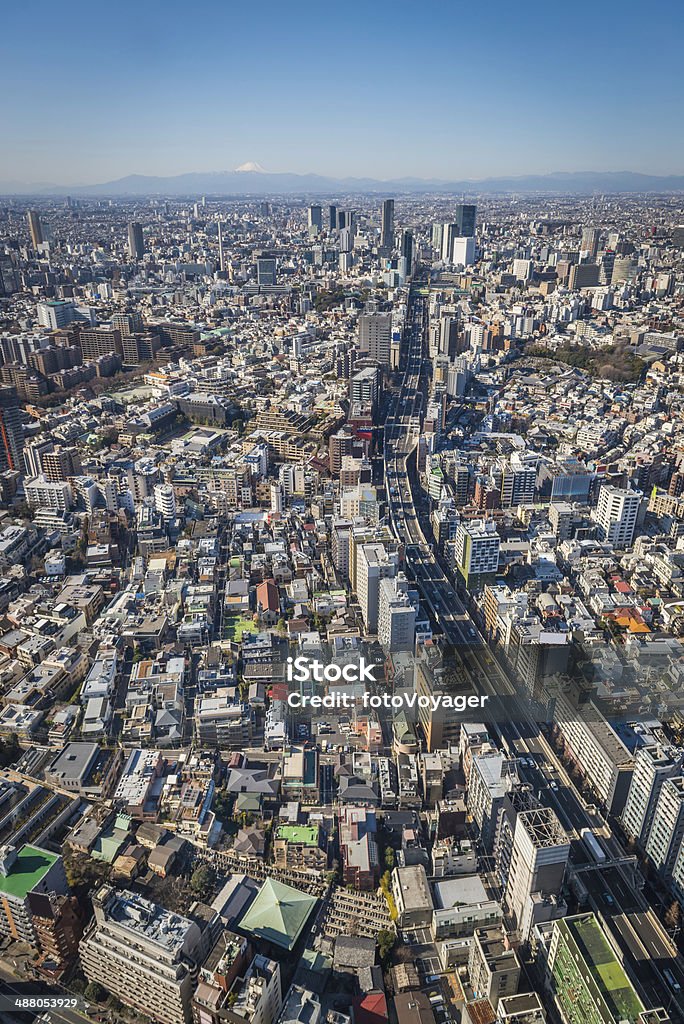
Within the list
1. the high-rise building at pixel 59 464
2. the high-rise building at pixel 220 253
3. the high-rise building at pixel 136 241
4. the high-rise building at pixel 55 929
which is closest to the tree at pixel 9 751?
the high-rise building at pixel 55 929

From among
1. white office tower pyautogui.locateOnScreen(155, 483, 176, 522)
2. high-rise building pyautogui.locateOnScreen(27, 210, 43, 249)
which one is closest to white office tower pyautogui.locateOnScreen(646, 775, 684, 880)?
white office tower pyautogui.locateOnScreen(155, 483, 176, 522)

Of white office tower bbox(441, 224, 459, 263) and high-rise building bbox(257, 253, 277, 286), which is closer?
high-rise building bbox(257, 253, 277, 286)

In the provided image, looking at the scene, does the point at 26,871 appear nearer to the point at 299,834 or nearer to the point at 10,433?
→ the point at 299,834

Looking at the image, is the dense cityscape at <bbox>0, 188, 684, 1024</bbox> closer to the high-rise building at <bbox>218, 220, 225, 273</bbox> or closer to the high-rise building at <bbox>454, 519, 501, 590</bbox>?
the high-rise building at <bbox>454, 519, 501, 590</bbox>

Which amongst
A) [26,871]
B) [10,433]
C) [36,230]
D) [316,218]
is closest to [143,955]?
[26,871]

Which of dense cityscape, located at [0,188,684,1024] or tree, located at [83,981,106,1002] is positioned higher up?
dense cityscape, located at [0,188,684,1024]

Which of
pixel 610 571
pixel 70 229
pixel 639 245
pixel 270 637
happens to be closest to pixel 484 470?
pixel 610 571
